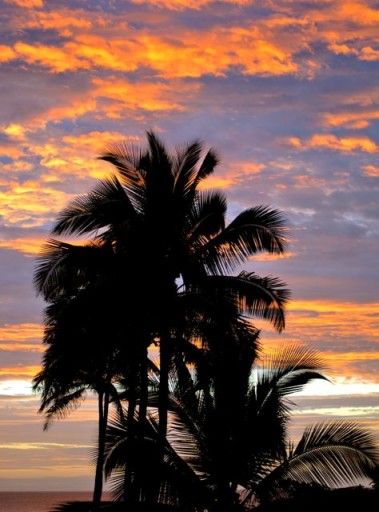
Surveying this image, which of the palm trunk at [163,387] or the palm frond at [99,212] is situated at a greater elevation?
the palm frond at [99,212]

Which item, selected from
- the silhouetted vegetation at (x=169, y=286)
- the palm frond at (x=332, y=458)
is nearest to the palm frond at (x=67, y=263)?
the silhouetted vegetation at (x=169, y=286)

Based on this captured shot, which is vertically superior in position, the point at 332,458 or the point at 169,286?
the point at 169,286

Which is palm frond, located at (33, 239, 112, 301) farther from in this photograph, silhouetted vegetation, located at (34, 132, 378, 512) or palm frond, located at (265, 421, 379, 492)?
palm frond, located at (265, 421, 379, 492)

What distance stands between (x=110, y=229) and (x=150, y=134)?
2.79 m

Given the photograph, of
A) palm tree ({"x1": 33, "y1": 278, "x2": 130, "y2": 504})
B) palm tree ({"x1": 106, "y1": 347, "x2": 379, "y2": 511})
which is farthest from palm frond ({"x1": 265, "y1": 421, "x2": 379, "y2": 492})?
palm tree ({"x1": 33, "y1": 278, "x2": 130, "y2": 504})

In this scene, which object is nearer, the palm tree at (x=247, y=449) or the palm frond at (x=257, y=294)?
the palm tree at (x=247, y=449)

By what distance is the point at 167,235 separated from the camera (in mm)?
24672

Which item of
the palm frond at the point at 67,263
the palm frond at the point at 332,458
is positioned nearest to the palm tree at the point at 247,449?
the palm frond at the point at 332,458

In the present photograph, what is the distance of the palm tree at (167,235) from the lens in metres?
24.5

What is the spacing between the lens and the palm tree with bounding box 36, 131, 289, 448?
80.5 ft

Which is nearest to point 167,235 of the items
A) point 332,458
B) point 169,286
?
point 169,286

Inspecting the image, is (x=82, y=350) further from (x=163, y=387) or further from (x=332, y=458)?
(x=332, y=458)

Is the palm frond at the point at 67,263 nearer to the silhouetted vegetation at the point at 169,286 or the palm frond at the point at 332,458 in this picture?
the silhouetted vegetation at the point at 169,286

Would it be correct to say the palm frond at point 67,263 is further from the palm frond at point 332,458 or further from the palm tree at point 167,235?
the palm frond at point 332,458
